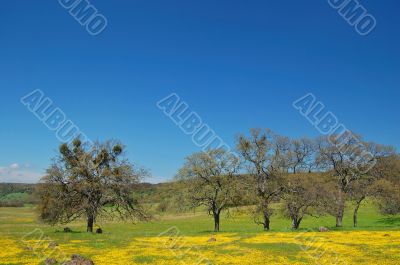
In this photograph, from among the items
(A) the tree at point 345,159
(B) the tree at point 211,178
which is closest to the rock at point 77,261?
(B) the tree at point 211,178

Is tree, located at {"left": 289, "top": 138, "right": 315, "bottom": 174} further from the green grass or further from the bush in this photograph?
the bush

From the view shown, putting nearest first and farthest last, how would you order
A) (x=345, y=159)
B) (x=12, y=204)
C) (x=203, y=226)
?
(x=345, y=159) → (x=203, y=226) → (x=12, y=204)

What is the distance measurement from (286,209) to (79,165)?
32.0 metres

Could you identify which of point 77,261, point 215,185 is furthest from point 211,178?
point 77,261

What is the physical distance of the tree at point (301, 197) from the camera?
5794 centimetres

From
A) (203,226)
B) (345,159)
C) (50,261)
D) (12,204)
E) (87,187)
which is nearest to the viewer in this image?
(50,261)

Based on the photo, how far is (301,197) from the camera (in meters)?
58.1

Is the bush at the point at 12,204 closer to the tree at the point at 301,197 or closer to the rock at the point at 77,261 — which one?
the tree at the point at 301,197

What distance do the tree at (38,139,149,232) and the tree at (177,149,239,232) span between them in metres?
7.93

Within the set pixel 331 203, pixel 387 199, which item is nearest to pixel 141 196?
pixel 331 203

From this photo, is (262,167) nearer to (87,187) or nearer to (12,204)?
(87,187)

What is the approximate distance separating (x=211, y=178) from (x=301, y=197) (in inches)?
547

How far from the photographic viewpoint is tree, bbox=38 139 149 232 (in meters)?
54.5

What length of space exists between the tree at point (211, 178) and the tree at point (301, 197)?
847 centimetres
